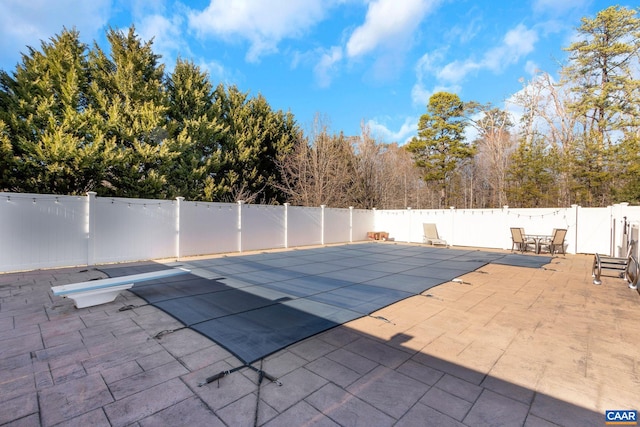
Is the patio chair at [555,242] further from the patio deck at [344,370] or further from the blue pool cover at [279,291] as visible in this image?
the patio deck at [344,370]

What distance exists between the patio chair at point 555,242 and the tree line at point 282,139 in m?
3.37

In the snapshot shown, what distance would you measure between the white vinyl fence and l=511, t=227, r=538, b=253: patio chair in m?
0.56

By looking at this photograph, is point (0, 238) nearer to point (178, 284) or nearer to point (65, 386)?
point (178, 284)

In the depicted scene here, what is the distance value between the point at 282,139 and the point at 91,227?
35.3 feet

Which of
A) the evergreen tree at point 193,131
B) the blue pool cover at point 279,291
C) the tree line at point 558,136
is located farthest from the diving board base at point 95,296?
the tree line at point 558,136

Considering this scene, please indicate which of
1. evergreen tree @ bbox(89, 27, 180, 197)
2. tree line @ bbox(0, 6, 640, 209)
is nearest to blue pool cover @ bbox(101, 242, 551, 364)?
evergreen tree @ bbox(89, 27, 180, 197)

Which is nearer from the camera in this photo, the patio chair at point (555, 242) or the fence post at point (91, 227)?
the fence post at point (91, 227)

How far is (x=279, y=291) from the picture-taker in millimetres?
4789

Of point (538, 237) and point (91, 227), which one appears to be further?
point (538, 237)

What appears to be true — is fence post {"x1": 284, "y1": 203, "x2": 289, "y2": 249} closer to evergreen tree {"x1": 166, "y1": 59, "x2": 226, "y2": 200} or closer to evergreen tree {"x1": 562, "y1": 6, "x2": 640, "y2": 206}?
evergreen tree {"x1": 166, "y1": 59, "x2": 226, "y2": 200}

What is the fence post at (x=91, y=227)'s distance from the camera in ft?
23.3

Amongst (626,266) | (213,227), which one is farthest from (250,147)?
(626,266)

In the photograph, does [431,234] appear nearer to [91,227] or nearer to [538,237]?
[538,237]

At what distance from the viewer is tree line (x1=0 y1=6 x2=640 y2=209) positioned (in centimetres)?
952
